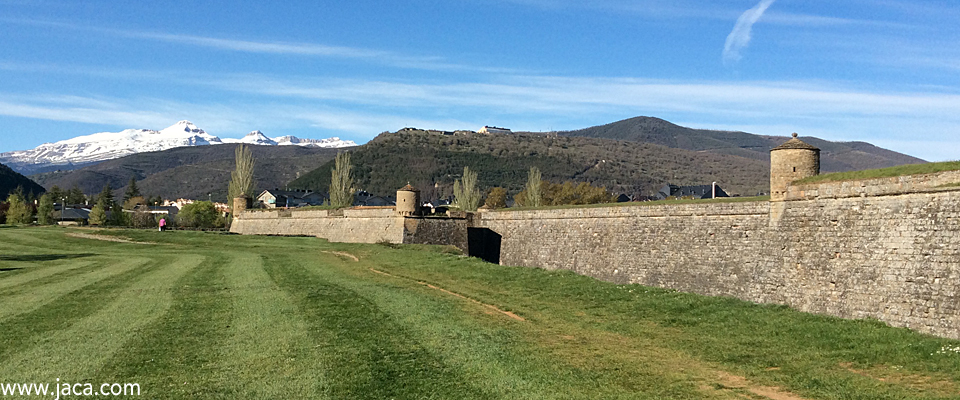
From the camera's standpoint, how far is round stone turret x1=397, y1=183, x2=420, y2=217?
44250 millimetres

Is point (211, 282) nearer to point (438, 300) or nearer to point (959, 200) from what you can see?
point (438, 300)

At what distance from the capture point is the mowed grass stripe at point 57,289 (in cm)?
1593

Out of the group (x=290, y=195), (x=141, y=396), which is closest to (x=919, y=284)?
(x=141, y=396)

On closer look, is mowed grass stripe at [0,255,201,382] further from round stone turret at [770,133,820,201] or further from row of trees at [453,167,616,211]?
row of trees at [453,167,616,211]

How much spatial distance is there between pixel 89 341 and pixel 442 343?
576 centimetres

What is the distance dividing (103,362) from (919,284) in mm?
16182

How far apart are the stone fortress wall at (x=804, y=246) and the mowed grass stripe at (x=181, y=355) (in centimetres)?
1416

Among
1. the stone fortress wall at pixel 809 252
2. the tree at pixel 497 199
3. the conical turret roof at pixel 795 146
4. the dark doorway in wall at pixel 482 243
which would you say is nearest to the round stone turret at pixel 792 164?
the conical turret roof at pixel 795 146

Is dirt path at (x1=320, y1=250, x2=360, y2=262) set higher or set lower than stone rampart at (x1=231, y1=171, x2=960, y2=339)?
lower

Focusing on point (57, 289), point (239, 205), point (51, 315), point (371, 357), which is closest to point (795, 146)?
point (371, 357)

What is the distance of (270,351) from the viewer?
38.1 feet

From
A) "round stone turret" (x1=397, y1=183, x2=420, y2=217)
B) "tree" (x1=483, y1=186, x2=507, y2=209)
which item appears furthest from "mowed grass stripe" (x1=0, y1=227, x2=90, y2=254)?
"tree" (x1=483, y1=186, x2=507, y2=209)

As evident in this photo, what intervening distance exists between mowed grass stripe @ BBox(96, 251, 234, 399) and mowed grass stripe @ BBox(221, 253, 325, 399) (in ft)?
0.64

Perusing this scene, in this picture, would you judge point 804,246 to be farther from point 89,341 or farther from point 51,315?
point 51,315
